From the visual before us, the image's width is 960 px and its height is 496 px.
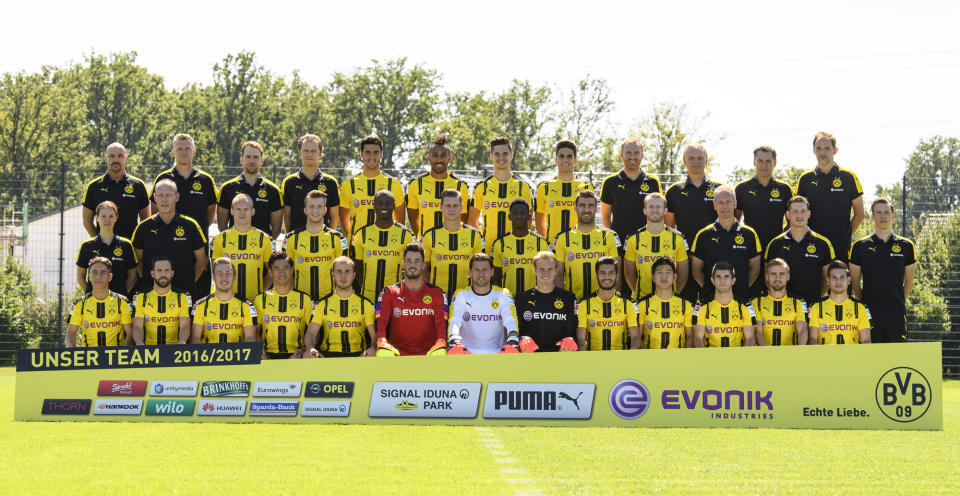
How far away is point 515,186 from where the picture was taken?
373 inches

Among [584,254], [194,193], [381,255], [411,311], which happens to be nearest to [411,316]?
[411,311]

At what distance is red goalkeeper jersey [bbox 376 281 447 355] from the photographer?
26.8 ft

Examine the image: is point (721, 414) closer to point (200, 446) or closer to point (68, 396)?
point (200, 446)

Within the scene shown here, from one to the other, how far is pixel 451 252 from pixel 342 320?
127 cm

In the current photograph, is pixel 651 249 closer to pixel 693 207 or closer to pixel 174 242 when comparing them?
pixel 693 207

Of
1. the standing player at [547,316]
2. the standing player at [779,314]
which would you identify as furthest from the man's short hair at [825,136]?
the standing player at [547,316]

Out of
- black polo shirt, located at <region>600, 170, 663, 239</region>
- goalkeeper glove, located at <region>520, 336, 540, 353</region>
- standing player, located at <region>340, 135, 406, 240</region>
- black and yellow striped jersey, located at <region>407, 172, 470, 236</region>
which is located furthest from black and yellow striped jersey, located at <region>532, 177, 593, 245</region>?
goalkeeper glove, located at <region>520, 336, 540, 353</region>

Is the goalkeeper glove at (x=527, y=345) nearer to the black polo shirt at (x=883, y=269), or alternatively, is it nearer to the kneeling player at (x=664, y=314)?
the kneeling player at (x=664, y=314)

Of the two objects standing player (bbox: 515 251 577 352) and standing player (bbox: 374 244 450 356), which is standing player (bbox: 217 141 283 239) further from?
standing player (bbox: 515 251 577 352)

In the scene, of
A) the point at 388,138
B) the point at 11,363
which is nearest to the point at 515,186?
the point at 11,363

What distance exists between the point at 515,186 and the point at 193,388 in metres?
3.86

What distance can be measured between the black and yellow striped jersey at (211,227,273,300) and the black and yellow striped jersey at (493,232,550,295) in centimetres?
229

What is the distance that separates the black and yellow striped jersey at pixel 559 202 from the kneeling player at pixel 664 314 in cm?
152

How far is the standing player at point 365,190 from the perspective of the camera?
949 cm
